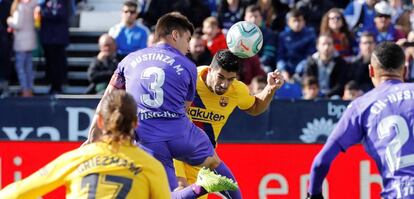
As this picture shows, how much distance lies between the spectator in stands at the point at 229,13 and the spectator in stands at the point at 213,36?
30.5 inches

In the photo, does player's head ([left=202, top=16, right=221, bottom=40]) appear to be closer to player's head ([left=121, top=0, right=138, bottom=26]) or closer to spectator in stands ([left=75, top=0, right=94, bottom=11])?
player's head ([left=121, top=0, right=138, bottom=26])

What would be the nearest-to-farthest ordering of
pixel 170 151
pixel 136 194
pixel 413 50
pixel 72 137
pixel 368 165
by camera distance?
pixel 136 194
pixel 170 151
pixel 368 165
pixel 72 137
pixel 413 50

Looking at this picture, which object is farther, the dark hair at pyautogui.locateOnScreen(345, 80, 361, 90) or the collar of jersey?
the dark hair at pyautogui.locateOnScreen(345, 80, 361, 90)

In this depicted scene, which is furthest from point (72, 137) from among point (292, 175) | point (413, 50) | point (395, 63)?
point (395, 63)

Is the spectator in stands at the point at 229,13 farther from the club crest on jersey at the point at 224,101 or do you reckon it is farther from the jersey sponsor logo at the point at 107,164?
the jersey sponsor logo at the point at 107,164

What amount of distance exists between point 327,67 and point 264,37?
1.11 metres

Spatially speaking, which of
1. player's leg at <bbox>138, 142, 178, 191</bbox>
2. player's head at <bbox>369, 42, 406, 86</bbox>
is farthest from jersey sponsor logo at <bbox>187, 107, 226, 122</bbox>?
player's head at <bbox>369, 42, 406, 86</bbox>

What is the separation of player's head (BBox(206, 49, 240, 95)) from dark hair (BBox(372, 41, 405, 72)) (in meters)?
2.61

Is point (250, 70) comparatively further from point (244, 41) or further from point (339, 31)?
point (244, 41)

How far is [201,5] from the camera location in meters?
17.3

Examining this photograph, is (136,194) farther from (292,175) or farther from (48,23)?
(48,23)

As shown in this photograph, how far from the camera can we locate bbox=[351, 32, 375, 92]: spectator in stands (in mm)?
16141

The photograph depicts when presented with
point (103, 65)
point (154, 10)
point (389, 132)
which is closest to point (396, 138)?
point (389, 132)

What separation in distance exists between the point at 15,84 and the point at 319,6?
4697 millimetres
